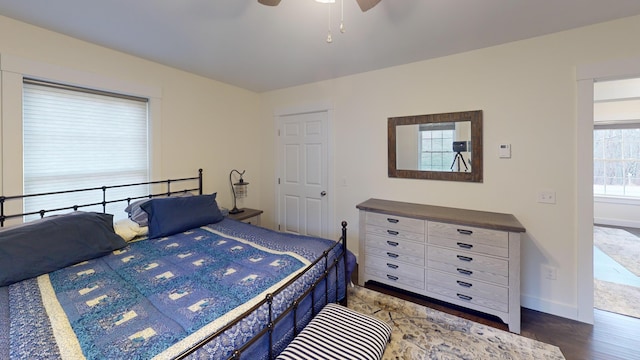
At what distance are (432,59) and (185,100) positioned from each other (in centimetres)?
287

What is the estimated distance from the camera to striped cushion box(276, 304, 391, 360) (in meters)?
1.24

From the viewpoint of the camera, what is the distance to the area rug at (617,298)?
2.29 metres

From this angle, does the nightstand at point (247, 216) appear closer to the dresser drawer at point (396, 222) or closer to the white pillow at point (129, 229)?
the white pillow at point (129, 229)

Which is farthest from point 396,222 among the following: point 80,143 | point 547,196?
point 80,143

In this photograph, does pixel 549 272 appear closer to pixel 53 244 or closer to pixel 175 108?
pixel 53 244

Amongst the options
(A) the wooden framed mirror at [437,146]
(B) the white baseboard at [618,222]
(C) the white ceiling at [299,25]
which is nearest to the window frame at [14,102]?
(C) the white ceiling at [299,25]

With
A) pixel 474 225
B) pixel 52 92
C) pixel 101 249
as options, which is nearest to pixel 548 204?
pixel 474 225

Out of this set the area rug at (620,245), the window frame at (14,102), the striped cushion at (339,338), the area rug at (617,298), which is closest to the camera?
the striped cushion at (339,338)

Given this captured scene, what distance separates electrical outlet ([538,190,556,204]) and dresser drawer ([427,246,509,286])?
73cm

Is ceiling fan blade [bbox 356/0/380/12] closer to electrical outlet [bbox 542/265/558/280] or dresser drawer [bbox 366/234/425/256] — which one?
dresser drawer [bbox 366/234/425/256]

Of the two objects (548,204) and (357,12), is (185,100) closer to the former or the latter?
(357,12)

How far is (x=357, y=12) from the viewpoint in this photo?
1.88 meters

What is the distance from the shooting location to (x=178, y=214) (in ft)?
8.03

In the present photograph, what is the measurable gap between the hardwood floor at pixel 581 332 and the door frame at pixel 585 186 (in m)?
0.14
